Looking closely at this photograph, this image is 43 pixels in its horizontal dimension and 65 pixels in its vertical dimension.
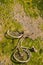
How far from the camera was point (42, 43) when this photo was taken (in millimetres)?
23781

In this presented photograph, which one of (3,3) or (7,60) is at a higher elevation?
(3,3)

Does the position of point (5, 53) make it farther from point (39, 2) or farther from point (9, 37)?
point (39, 2)

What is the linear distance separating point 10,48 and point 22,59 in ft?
5.11

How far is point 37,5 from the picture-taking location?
27.1 meters

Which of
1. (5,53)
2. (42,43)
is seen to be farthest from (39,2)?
(5,53)

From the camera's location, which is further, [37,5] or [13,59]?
[37,5]

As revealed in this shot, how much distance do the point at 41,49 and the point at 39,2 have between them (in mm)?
6105

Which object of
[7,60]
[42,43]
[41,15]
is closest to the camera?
[7,60]

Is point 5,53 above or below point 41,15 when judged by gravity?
below

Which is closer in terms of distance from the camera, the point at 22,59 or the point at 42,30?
the point at 22,59

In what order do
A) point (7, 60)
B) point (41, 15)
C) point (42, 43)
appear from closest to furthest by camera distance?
point (7, 60) → point (42, 43) → point (41, 15)

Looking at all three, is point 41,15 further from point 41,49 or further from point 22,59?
point 22,59

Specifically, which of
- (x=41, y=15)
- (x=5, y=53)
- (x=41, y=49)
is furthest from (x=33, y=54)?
(x=41, y=15)

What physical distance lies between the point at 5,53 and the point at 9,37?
1.87m
